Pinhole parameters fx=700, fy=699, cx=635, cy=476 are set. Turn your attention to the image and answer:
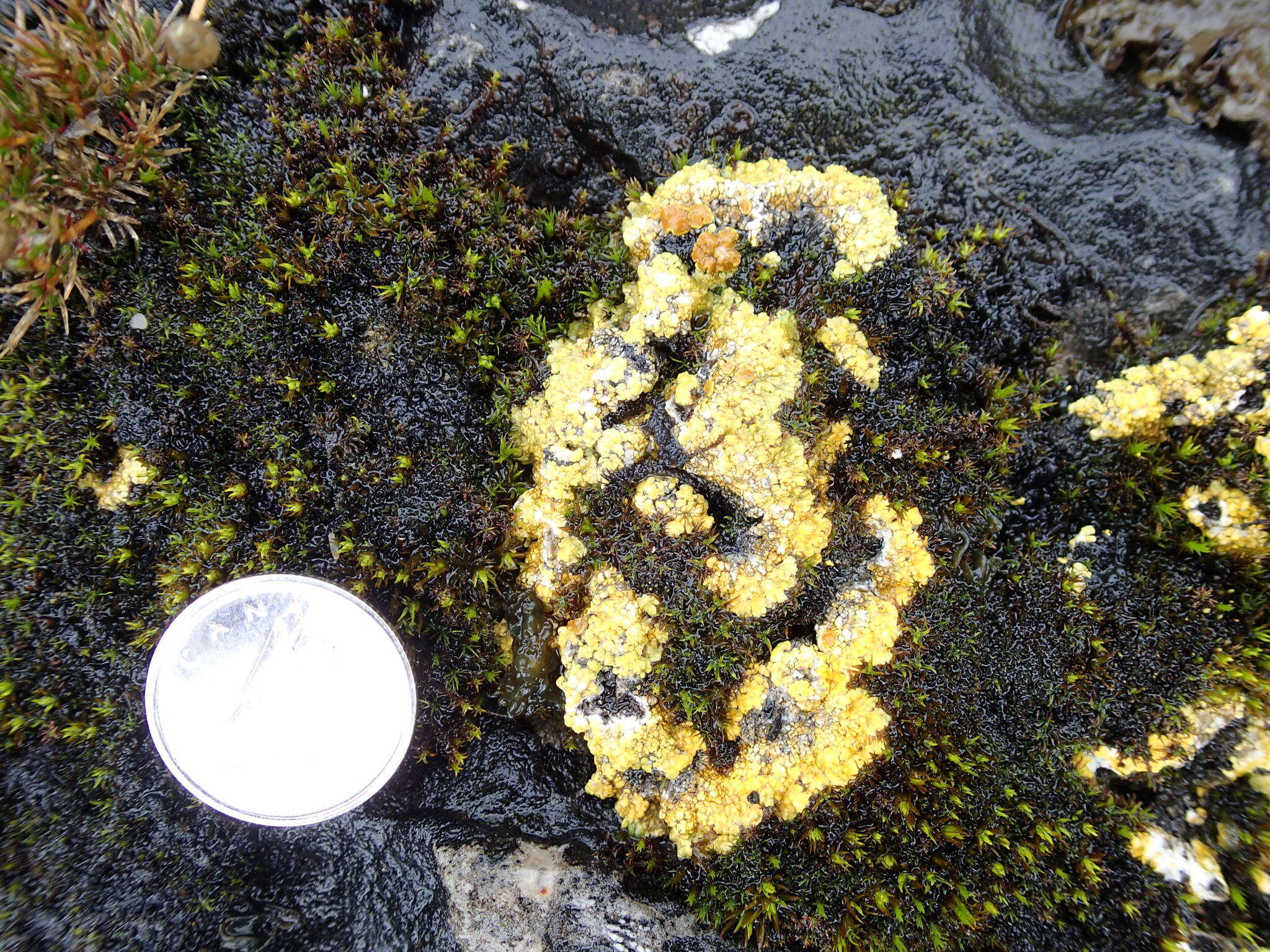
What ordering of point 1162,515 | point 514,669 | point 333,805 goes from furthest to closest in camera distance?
point 514,669 < point 1162,515 < point 333,805

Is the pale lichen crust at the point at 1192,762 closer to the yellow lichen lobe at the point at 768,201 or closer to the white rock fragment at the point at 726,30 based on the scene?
the yellow lichen lobe at the point at 768,201

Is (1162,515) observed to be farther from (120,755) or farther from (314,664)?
(120,755)

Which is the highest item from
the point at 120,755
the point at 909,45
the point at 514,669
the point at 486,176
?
the point at 909,45

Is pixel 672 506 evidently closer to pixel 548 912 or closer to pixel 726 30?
pixel 548 912

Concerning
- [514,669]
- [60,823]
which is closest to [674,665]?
[514,669]

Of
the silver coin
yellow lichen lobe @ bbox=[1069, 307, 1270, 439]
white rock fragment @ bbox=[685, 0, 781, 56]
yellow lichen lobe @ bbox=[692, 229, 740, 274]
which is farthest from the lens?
white rock fragment @ bbox=[685, 0, 781, 56]

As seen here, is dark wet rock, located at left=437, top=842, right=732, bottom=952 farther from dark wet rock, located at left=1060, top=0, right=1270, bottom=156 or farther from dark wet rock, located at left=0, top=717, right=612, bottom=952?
dark wet rock, located at left=1060, top=0, right=1270, bottom=156

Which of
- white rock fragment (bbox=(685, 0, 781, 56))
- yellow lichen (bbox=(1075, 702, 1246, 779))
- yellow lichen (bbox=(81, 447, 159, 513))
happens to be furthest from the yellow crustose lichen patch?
yellow lichen (bbox=(81, 447, 159, 513))
